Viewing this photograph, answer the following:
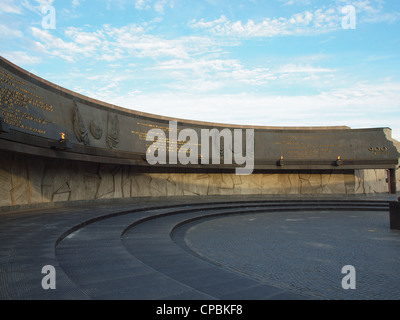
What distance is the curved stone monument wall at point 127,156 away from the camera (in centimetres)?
1297

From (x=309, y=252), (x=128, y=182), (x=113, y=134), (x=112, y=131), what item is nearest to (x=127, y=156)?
(x=113, y=134)

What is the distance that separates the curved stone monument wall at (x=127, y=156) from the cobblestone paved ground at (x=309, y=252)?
7942 mm

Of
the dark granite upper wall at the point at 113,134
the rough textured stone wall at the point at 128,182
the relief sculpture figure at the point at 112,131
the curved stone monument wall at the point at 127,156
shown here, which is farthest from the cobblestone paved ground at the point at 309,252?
the relief sculpture figure at the point at 112,131

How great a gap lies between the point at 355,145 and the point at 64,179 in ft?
78.3

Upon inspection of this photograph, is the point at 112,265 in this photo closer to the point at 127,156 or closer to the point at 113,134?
the point at 127,156

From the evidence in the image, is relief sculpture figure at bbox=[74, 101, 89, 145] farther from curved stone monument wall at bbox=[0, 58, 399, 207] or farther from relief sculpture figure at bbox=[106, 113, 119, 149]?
relief sculpture figure at bbox=[106, 113, 119, 149]

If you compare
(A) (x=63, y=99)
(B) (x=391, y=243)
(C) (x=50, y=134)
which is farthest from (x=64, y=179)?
(B) (x=391, y=243)

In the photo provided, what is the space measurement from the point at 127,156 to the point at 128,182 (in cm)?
225

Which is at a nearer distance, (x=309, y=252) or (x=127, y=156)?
(x=309, y=252)

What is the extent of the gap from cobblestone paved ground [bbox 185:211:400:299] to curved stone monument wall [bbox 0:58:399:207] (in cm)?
794

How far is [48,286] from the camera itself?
13.9 feet

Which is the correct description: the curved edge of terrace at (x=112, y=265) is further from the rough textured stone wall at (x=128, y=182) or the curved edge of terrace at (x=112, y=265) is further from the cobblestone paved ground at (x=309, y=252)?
the rough textured stone wall at (x=128, y=182)

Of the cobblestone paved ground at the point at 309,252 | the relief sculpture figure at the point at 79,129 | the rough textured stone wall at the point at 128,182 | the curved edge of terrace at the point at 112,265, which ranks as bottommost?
the cobblestone paved ground at the point at 309,252

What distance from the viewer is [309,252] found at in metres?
8.03
